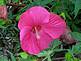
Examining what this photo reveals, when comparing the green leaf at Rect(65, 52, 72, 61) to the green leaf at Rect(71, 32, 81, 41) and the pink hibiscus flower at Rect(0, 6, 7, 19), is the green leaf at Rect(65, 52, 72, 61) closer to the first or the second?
the green leaf at Rect(71, 32, 81, 41)

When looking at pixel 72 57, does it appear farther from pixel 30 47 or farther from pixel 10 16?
pixel 10 16

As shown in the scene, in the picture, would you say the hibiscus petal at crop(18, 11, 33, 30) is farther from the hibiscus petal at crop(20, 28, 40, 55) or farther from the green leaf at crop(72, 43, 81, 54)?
the green leaf at crop(72, 43, 81, 54)

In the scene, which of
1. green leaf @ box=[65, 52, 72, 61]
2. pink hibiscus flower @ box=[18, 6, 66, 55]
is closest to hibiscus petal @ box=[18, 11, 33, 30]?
pink hibiscus flower @ box=[18, 6, 66, 55]

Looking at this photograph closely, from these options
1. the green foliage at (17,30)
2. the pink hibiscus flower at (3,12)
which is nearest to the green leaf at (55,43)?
the green foliage at (17,30)

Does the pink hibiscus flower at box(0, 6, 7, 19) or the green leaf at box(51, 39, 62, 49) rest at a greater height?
the pink hibiscus flower at box(0, 6, 7, 19)

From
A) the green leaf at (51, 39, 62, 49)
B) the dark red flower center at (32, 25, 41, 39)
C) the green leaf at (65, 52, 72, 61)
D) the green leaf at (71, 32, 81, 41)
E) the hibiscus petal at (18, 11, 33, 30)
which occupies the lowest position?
the green leaf at (65, 52, 72, 61)

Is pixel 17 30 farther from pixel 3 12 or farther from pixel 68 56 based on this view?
pixel 68 56

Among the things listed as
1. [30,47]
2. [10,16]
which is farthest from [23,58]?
[10,16]

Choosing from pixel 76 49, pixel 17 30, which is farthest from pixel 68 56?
pixel 17 30
